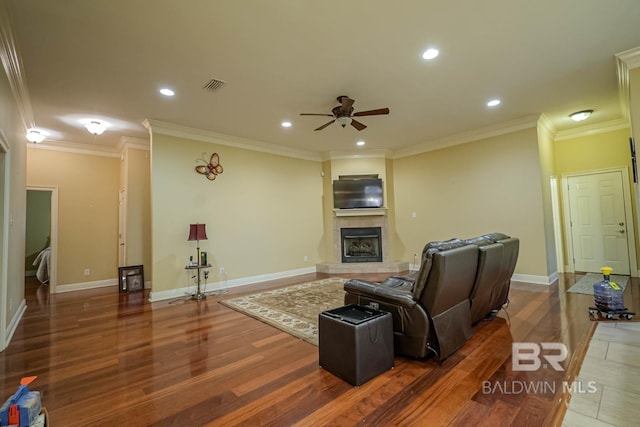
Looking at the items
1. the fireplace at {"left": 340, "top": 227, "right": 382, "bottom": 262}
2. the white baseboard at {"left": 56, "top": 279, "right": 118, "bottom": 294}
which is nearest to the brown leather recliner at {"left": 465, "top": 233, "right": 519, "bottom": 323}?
the fireplace at {"left": 340, "top": 227, "right": 382, "bottom": 262}

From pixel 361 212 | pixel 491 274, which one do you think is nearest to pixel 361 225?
pixel 361 212

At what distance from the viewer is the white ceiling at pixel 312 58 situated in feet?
8.02

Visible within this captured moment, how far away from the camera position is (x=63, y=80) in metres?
3.44

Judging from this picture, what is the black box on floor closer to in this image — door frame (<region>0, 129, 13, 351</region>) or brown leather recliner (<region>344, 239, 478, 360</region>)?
brown leather recliner (<region>344, 239, 478, 360</region>)

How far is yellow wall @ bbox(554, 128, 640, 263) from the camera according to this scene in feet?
17.7

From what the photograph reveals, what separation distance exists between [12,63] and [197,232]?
2.87 m

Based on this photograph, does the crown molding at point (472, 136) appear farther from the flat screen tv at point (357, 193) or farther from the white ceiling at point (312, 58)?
the flat screen tv at point (357, 193)

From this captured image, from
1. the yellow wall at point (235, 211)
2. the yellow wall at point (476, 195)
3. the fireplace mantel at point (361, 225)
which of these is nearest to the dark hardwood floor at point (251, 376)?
the yellow wall at point (235, 211)

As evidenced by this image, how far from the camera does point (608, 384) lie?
2.05m

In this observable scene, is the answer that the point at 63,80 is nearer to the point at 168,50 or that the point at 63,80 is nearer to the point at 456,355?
the point at 168,50

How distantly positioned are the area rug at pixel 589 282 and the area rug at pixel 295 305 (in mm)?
3678

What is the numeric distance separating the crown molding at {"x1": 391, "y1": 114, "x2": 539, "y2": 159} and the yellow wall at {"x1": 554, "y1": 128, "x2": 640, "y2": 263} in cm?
165

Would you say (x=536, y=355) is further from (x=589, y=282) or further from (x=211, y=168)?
(x=211, y=168)

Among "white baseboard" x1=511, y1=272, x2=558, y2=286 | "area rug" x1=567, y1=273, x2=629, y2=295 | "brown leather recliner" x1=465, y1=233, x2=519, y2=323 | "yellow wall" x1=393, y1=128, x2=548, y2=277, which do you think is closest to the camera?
"brown leather recliner" x1=465, y1=233, x2=519, y2=323
